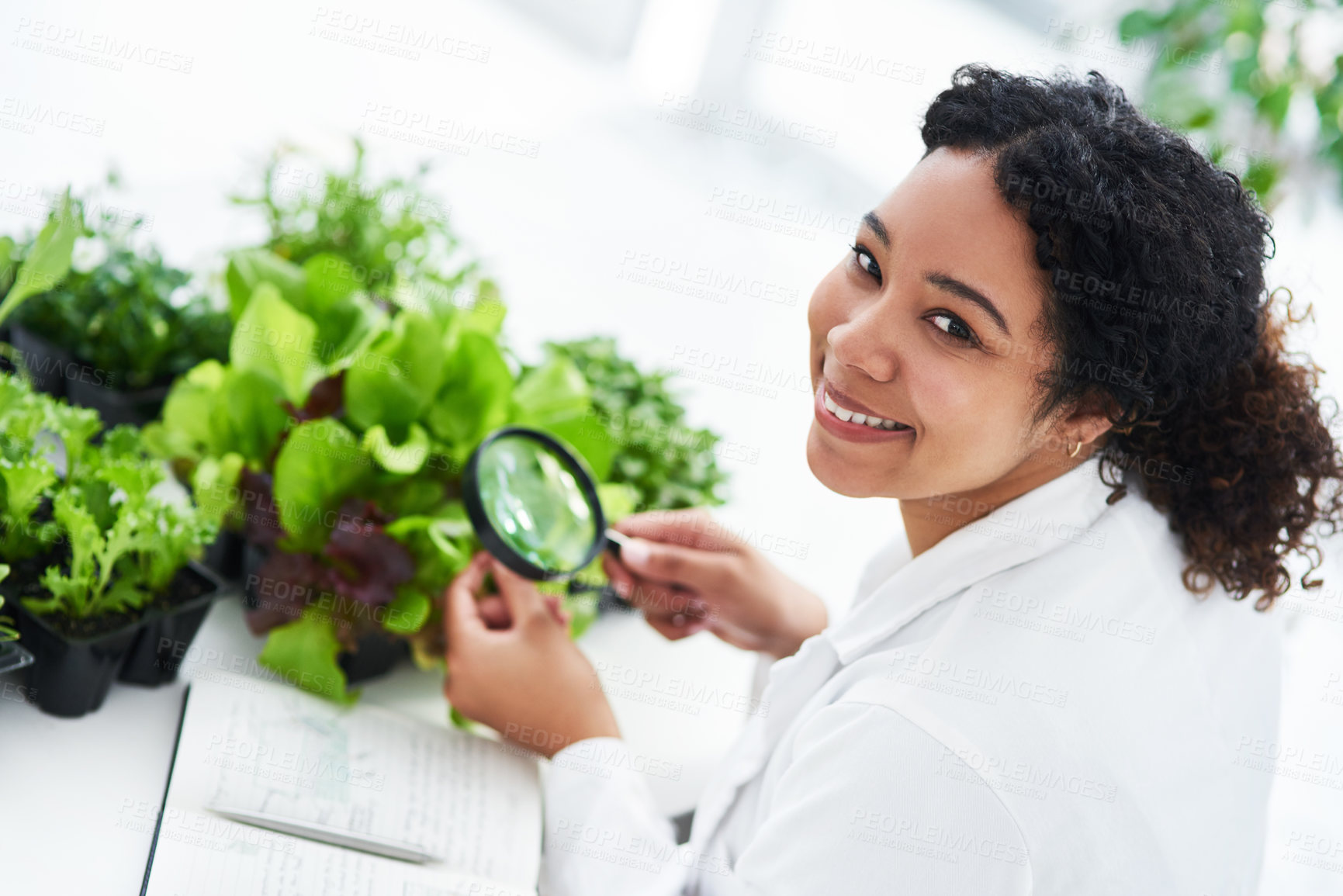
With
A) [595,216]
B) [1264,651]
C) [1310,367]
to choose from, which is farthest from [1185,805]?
[595,216]

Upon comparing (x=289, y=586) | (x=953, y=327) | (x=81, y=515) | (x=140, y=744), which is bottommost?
(x=140, y=744)

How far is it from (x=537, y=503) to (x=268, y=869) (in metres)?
0.41

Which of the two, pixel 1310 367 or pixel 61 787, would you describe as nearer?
pixel 61 787

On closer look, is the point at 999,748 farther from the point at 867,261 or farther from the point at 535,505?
the point at 535,505

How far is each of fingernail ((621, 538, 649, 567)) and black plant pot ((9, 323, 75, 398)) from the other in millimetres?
626

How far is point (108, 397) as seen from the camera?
1142 millimetres

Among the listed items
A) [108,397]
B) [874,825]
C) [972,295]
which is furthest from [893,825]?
[108,397]

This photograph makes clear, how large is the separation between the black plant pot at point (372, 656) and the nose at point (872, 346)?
53cm

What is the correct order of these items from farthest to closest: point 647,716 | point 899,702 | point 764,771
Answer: point 647,716 → point 764,771 → point 899,702

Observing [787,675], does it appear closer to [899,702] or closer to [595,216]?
[899,702]

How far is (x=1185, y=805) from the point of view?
33.1 inches

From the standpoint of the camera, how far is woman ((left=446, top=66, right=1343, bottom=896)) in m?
0.76

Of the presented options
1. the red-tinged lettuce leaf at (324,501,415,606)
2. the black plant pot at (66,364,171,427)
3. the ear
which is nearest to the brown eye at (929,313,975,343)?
the ear

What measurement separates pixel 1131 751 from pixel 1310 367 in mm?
460
